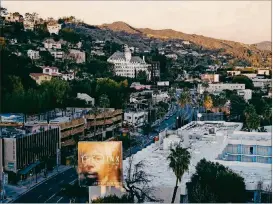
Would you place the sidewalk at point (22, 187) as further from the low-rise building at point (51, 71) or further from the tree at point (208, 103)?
the low-rise building at point (51, 71)

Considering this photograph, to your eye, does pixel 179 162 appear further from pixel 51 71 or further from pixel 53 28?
pixel 53 28

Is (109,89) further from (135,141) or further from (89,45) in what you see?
(89,45)

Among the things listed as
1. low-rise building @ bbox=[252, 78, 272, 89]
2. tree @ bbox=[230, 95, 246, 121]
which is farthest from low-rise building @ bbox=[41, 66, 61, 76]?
low-rise building @ bbox=[252, 78, 272, 89]

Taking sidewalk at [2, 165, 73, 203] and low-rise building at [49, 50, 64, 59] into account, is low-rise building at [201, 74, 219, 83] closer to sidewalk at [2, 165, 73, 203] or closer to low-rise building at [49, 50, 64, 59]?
low-rise building at [49, 50, 64, 59]

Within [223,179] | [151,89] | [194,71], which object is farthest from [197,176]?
[194,71]

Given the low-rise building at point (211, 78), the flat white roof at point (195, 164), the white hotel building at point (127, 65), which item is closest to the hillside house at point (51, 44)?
the white hotel building at point (127, 65)

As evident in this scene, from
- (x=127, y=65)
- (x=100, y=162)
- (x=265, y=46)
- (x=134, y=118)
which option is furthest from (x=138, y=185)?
(x=265, y=46)
